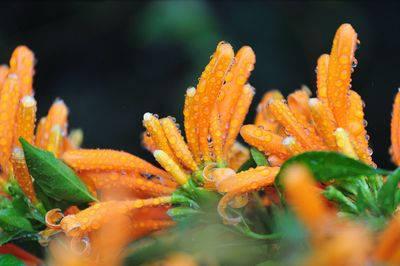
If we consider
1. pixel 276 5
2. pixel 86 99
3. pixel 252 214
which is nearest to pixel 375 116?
pixel 276 5

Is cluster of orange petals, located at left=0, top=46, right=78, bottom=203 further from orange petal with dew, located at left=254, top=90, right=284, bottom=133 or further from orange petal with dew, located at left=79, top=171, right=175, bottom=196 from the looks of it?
orange petal with dew, located at left=254, top=90, right=284, bottom=133

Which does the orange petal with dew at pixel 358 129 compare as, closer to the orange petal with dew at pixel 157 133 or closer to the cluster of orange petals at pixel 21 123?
the orange petal with dew at pixel 157 133

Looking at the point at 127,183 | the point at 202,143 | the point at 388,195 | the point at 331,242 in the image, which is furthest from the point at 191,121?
the point at 331,242

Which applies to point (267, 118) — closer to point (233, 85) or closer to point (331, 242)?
point (233, 85)

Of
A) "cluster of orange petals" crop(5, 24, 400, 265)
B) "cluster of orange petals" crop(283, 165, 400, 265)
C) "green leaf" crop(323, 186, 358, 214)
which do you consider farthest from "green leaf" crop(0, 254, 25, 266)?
"cluster of orange petals" crop(283, 165, 400, 265)

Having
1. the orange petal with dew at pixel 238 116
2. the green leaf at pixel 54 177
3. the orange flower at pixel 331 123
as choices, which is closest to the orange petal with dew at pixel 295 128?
the orange flower at pixel 331 123
